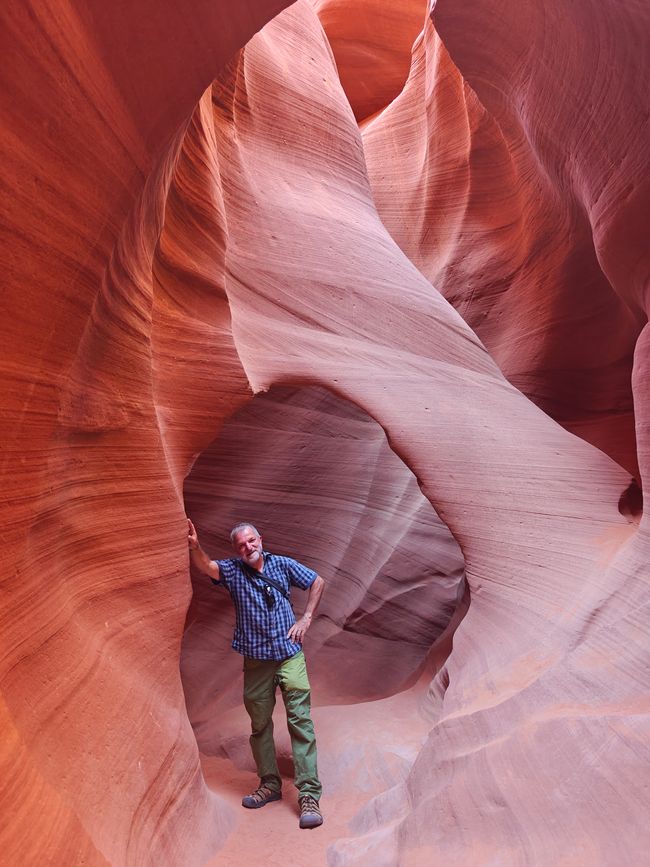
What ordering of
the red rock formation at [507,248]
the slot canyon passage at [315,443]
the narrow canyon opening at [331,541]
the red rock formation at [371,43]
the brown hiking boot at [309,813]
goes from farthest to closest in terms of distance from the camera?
1. the red rock formation at [371,43]
2. the red rock formation at [507,248]
3. the narrow canyon opening at [331,541]
4. the brown hiking boot at [309,813]
5. the slot canyon passage at [315,443]

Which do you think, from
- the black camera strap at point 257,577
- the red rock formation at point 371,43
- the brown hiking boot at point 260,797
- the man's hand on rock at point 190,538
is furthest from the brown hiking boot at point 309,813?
the red rock formation at point 371,43

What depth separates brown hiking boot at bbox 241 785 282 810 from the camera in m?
4.19

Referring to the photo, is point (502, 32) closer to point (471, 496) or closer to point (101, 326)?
point (471, 496)

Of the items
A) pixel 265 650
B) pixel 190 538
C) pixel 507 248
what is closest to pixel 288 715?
pixel 265 650

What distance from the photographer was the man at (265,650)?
4086mm

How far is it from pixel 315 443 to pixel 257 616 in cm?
307

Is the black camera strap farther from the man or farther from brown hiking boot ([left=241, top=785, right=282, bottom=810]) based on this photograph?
brown hiking boot ([left=241, top=785, right=282, bottom=810])

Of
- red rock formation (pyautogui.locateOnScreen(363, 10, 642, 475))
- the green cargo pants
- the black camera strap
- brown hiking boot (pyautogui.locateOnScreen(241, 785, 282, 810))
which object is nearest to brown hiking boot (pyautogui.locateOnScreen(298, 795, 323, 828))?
the green cargo pants

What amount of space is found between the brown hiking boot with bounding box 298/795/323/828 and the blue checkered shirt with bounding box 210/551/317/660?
0.74m

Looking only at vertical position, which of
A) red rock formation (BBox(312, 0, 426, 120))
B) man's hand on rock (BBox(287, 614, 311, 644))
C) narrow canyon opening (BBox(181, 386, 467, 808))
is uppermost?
red rock formation (BBox(312, 0, 426, 120))

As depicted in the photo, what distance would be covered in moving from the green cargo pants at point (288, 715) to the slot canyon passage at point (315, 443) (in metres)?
0.23

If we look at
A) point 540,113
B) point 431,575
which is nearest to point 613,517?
point 431,575

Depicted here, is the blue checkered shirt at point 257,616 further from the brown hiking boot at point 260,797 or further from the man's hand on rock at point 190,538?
the brown hiking boot at point 260,797

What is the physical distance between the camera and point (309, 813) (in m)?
3.93
